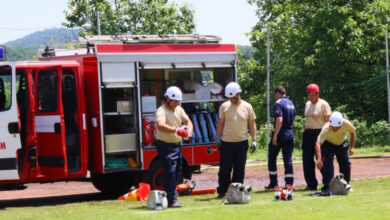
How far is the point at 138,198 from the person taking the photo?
13.9 m

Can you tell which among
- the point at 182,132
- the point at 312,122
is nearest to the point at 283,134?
the point at 312,122

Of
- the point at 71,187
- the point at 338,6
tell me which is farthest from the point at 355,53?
the point at 71,187

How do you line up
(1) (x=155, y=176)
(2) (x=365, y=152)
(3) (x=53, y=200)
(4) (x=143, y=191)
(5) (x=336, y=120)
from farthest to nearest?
1. (2) (x=365, y=152)
2. (3) (x=53, y=200)
3. (1) (x=155, y=176)
4. (4) (x=143, y=191)
5. (5) (x=336, y=120)

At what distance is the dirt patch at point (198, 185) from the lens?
15.9 meters

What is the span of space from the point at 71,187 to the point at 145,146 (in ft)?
13.5

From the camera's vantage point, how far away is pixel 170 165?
39.9ft

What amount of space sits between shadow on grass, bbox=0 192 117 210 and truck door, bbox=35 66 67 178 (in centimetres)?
90

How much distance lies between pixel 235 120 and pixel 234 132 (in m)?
0.20

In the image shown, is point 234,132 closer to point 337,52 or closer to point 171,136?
point 171,136

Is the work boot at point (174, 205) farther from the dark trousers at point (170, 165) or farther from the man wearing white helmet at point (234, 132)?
the man wearing white helmet at point (234, 132)

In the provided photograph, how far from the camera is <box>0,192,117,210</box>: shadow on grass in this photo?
1453 centimetres

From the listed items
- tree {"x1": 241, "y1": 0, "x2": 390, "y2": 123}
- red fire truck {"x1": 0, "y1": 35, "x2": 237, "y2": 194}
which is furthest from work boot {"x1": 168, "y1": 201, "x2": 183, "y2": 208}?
tree {"x1": 241, "y1": 0, "x2": 390, "y2": 123}

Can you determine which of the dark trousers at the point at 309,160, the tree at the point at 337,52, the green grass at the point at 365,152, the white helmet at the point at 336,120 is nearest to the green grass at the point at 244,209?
the dark trousers at the point at 309,160

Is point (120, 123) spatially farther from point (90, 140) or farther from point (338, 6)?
point (338, 6)
